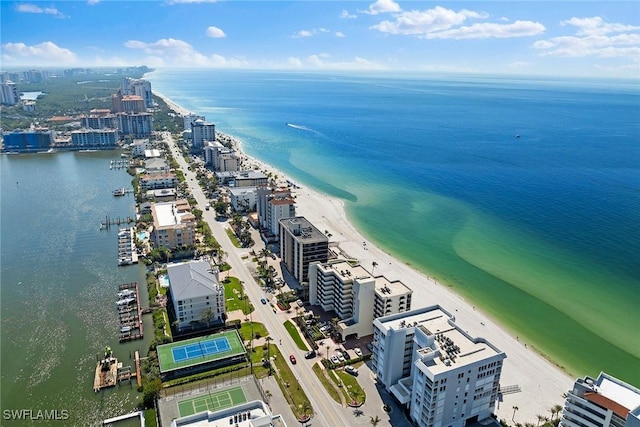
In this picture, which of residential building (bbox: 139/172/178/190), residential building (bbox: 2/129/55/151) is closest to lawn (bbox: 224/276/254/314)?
residential building (bbox: 139/172/178/190)

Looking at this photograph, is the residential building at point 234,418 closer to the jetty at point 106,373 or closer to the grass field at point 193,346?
the grass field at point 193,346

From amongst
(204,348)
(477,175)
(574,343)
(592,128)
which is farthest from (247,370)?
(592,128)

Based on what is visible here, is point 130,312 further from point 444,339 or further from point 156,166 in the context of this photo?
point 156,166

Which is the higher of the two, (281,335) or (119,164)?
(119,164)

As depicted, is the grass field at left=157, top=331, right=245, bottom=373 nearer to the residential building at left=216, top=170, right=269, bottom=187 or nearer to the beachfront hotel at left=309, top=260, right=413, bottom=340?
the beachfront hotel at left=309, top=260, right=413, bottom=340

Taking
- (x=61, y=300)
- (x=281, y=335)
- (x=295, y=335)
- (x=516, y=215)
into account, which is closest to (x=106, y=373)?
(x=281, y=335)
